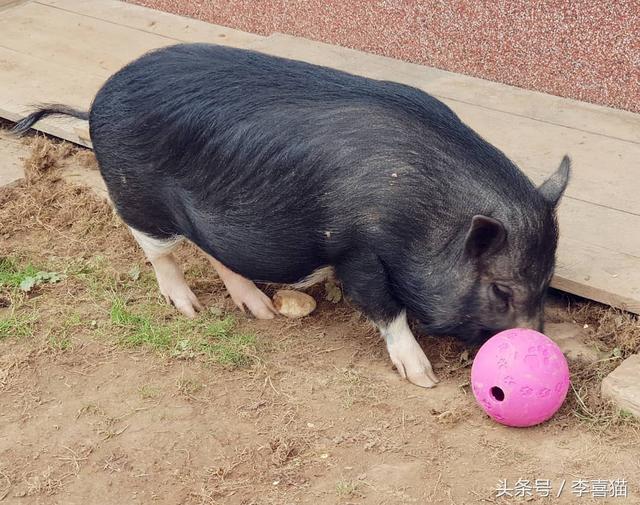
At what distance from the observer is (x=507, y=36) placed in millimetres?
6004

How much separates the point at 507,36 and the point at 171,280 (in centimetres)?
257

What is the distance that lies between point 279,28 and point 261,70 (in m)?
2.94

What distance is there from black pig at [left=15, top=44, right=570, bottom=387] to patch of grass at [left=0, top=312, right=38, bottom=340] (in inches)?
29.3

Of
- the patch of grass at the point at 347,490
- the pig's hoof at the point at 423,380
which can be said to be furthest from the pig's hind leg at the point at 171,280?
the patch of grass at the point at 347,490

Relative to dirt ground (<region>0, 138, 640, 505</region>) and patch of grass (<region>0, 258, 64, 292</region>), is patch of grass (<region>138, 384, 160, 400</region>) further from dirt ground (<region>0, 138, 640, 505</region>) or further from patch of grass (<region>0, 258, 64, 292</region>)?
patch of grass (<region>0, 258, 64, 292</region>)

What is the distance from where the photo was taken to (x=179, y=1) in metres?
7.63

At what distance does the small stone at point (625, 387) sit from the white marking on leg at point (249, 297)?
156 cm

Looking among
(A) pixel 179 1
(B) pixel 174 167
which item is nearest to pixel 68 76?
(A) pixel 179 1

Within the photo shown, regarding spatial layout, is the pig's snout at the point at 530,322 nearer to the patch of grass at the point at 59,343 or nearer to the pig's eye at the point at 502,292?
the pig's eye at the point at 502,292

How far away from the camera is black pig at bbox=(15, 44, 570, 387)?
3.86 m

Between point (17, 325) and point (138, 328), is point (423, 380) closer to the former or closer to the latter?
point (138, 328)

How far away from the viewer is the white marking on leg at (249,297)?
15.4 feet

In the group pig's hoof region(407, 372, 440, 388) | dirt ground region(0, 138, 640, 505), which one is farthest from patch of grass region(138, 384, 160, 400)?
pig's hoof region(407, 372, 440, 388)

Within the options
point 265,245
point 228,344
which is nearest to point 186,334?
point 228,344
